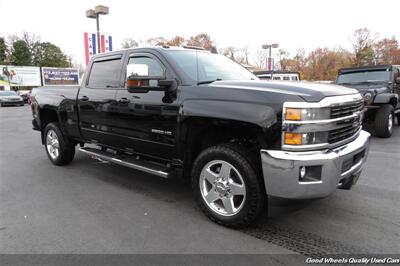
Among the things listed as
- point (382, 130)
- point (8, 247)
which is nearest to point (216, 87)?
point (8, 247)

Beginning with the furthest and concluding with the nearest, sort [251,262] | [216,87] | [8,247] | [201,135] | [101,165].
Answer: [101,165]
[201,135]
[216,87]
[8,247]
[251,262]

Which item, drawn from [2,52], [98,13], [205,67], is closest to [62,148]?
[205,67]

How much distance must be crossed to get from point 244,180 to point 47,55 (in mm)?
78209

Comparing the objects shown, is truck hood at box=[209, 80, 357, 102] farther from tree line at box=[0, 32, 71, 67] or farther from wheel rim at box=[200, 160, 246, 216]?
tree line at box=[0, 32, 71, 67]

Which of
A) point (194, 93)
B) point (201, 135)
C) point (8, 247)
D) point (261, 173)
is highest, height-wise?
point (194, 93)

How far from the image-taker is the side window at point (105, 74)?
15.0ft

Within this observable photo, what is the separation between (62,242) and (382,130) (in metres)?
7.75

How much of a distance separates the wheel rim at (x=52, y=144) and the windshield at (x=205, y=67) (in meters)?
3.19

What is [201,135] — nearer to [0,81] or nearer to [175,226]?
[175,226]

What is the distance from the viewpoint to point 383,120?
7.77 m

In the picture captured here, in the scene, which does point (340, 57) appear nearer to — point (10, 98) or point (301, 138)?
point (10, 98)

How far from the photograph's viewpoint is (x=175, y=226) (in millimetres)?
3383

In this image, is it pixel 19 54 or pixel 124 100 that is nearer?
pixel 124 100

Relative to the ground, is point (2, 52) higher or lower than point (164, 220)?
higher
